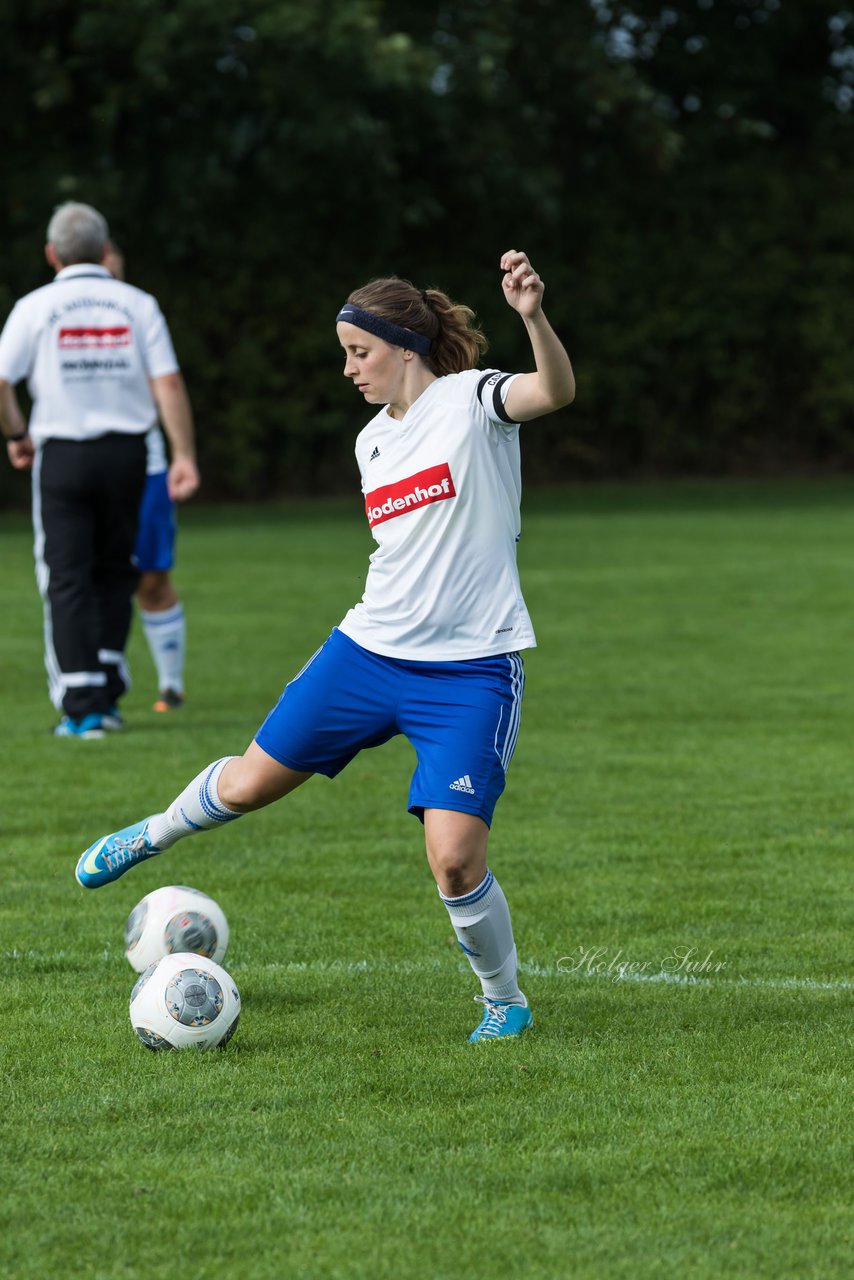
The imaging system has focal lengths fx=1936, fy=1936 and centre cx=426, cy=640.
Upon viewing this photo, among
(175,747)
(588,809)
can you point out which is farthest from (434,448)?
(175,747)

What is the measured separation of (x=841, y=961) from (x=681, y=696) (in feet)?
17.7

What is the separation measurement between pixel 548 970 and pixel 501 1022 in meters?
0.68

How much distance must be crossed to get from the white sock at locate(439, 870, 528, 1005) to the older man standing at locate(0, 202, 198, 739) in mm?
4960

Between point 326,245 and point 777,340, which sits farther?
point 777,340

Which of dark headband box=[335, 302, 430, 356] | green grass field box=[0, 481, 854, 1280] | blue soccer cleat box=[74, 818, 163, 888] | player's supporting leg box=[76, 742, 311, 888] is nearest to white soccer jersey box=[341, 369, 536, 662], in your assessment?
dark headband box=[335, 302, 430, 356]

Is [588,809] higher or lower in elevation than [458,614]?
lower

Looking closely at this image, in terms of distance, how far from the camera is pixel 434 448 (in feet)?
16.0

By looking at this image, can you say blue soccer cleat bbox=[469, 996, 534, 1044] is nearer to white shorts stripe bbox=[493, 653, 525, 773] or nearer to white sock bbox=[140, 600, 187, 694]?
white shorts stripe bbox=[493, 653, 525, 773]

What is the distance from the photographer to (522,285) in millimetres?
4504

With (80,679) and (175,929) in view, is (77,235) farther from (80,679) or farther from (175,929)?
(175,929)

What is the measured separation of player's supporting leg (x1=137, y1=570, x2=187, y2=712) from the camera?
10.6 meters

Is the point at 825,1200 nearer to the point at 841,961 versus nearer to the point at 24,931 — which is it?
the point at 841,961

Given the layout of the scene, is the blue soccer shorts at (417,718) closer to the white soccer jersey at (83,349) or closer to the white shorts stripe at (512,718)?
the white shorts stripe at (512,718)

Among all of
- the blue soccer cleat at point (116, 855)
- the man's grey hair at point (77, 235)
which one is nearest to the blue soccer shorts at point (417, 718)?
the blue soccer cleat at point (116, 855)
